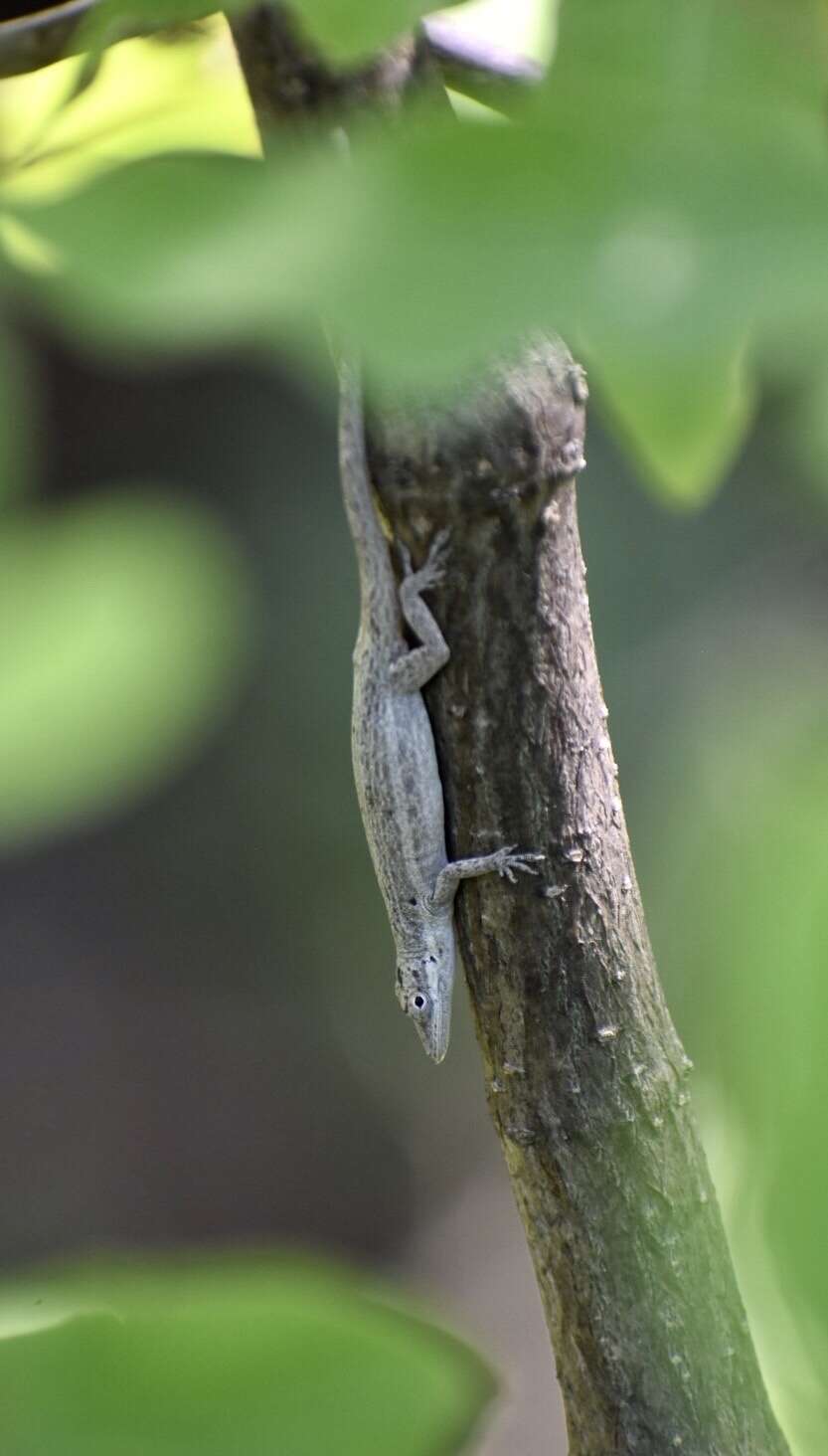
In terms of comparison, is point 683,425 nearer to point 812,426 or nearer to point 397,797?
point 812,426

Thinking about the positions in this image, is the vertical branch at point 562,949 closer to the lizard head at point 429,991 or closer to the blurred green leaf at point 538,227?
the blurred green leaf at point 538,227

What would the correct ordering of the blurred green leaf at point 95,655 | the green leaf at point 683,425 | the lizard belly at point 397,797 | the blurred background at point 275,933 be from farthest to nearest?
1. the blurred background at point 275,933
2. the lizard belly at point 397,797
3. the green leaf at point 683,425
4. the blurred green leaf at point 95,655

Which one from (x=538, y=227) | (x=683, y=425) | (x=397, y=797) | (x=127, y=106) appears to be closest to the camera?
(x=538, y=227)

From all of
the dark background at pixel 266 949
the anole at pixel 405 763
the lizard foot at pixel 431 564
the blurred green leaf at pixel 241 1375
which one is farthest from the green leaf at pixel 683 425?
the dark background at pixel 266 949

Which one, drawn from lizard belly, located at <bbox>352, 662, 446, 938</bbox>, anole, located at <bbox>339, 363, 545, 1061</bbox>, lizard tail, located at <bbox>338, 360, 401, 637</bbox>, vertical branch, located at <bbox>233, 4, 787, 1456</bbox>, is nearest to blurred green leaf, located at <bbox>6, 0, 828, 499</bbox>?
anole, located at <bbox>339, 363, 545, 1061</bbox>

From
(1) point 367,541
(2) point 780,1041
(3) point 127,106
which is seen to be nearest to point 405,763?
(1) point 367,541

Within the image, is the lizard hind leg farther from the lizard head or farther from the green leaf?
the lizard head
